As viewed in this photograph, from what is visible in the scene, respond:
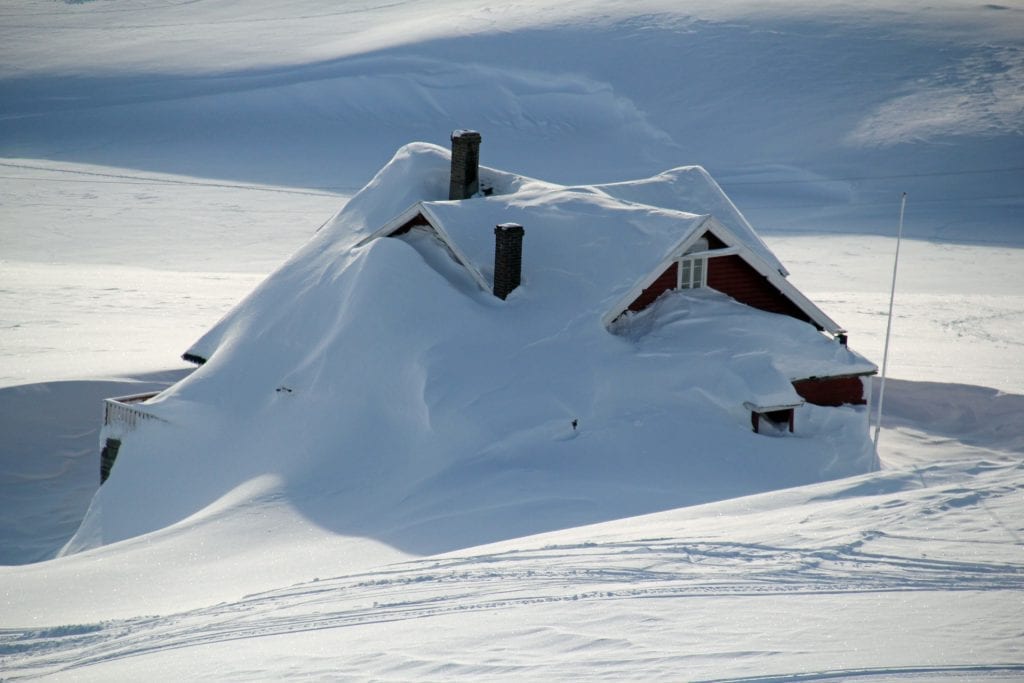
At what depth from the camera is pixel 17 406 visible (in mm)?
23422

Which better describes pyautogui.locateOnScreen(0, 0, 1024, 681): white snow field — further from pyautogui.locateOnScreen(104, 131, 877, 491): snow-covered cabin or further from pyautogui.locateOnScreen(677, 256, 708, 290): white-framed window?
pyautogui.locateOnScreen(677, 256, 708, 290): white-framed window

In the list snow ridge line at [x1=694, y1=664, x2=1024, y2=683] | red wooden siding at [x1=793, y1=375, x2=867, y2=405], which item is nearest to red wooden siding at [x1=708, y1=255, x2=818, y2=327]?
red wooden siding at [x1=793, y1=375, x2=867, y2=405]

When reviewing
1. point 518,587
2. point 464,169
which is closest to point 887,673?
point 518,587

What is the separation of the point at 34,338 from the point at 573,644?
23.0 metres

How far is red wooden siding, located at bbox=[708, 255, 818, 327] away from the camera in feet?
69.4

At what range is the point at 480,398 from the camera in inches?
714

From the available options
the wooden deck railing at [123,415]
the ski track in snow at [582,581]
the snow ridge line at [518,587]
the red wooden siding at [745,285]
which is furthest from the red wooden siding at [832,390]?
the wooden deck railing at [123,415]

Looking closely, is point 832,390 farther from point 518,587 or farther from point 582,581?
point 518,587

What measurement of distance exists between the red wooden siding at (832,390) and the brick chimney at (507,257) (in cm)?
501

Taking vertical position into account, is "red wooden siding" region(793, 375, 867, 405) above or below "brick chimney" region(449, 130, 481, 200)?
below

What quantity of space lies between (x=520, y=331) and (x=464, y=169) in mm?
4808

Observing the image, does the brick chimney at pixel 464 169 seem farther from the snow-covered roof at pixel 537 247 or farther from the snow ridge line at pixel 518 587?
the snow ridge line at pixel 518 587

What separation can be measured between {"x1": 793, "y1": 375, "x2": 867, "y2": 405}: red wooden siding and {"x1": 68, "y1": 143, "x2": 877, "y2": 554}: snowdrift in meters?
0.31

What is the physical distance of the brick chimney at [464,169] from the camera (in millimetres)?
22875
